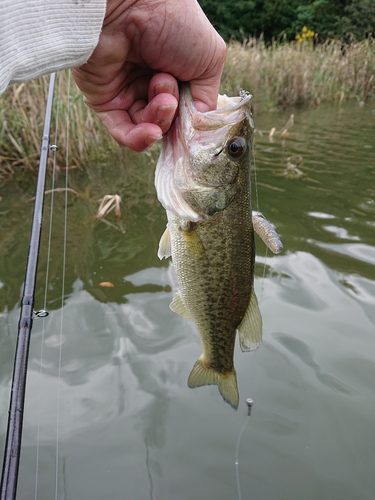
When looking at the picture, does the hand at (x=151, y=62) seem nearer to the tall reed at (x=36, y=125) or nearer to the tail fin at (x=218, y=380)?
the tail fin at (x=218, y=380)

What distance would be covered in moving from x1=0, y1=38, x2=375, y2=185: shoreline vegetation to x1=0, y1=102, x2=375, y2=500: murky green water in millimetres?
1729

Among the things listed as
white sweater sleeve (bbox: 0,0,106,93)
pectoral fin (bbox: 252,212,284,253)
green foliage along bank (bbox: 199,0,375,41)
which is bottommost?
pectoral fin (bbox: 252,212,284,253)

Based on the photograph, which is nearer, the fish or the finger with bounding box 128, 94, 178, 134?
the finger with bounding box 128, 94, 178, 134

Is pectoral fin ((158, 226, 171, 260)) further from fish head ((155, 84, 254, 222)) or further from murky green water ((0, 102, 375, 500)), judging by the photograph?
murky green water ((0, 102, 375, 500))

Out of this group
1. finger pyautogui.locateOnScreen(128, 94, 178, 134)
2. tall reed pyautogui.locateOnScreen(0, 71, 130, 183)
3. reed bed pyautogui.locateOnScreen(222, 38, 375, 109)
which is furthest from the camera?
reed bed pyautogui.locateOnScreen(222, 38, 375, 109)

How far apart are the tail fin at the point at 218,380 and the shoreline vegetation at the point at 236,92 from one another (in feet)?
14.6

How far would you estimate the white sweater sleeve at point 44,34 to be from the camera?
3.88 ft

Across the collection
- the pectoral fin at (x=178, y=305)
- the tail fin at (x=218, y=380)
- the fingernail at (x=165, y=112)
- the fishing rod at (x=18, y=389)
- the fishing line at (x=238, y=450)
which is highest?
the fingernail at (x=165, y=112)

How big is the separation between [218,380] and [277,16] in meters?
33.6

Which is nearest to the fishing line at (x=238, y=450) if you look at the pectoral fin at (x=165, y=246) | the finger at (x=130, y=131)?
the pectoral fin at (x=165, y=246)

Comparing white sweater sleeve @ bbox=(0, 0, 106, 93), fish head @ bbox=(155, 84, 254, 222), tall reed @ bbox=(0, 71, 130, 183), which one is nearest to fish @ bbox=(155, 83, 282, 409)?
fish head @ bbox=(155, 84, 254, 222)

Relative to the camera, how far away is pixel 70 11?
1.31 m

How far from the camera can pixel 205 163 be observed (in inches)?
69.0

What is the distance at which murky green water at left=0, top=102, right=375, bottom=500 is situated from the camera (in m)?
2.14
